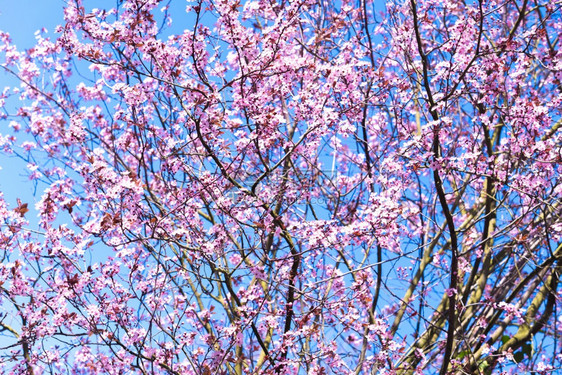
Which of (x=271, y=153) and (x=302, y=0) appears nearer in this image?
(x=302, y=0)

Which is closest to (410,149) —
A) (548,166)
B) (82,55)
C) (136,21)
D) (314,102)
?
(314,102)

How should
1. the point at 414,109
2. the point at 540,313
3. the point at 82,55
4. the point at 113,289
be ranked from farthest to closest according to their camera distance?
1. the point at 414,109
2. the point at 540,313
3. the point at 113,289
4. the point at 82,55

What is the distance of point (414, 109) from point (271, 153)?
2.09 meters

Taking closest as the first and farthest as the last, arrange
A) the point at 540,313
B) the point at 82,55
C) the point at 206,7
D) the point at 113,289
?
the point at 206,7
the point at 82,55
the point at 113,289
the point at 540,313

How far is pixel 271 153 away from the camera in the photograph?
23.6ft

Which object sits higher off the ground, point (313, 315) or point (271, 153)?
point (271, 153)

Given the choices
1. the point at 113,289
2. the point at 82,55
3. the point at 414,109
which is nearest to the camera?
the point at 82,55

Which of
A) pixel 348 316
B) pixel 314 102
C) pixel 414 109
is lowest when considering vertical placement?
pixel 348 316

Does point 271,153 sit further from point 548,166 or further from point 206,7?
point 548,166

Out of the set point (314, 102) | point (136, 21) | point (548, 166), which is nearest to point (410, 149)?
point (314, 102)

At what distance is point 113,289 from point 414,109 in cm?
447

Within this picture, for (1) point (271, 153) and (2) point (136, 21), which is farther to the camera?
(1) point (271, 153)

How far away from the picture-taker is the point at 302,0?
4.95 m

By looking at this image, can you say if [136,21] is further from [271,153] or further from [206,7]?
[271,153]
